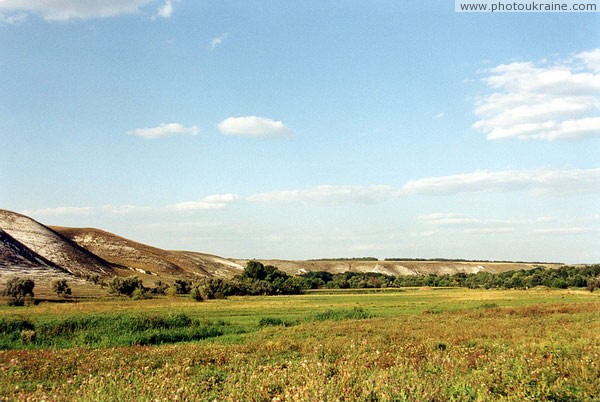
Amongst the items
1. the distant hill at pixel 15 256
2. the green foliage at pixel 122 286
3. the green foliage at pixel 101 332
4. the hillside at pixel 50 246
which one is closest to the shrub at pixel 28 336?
the green foliage at pixel 101 332

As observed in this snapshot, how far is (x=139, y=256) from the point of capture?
149 meters

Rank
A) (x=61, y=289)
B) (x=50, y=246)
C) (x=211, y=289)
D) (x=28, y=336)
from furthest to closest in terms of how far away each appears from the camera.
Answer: (x=50, y=246) → (x=211, y=289) → (x=61, y=289) → (x=28, y=336)

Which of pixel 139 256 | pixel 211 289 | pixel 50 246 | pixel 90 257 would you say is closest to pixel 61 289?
pixel 211 289

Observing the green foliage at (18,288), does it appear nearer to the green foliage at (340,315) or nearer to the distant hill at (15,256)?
the distant hill at (15,256)

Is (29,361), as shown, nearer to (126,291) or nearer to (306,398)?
(306,398)

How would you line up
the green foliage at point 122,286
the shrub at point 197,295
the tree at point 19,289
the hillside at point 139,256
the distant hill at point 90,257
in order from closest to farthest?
the tree at point 19,289 → the shrub at point 197,295 → the green foliage at point 122,286 → the distant hill at point 90,257 → the hillside at point 139,256

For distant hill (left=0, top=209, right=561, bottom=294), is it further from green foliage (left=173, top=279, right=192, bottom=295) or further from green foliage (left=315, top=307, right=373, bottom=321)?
green foliage (left=315, top=307, right=373, bottom=321)

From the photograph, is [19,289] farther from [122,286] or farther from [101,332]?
[101,332]

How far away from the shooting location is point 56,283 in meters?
64.1

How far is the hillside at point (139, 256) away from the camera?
138375mm

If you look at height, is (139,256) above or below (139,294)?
above

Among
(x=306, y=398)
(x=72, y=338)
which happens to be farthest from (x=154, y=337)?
(x=306, y=398)

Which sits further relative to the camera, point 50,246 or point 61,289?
point 50,246

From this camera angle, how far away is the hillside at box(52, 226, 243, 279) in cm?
13838
